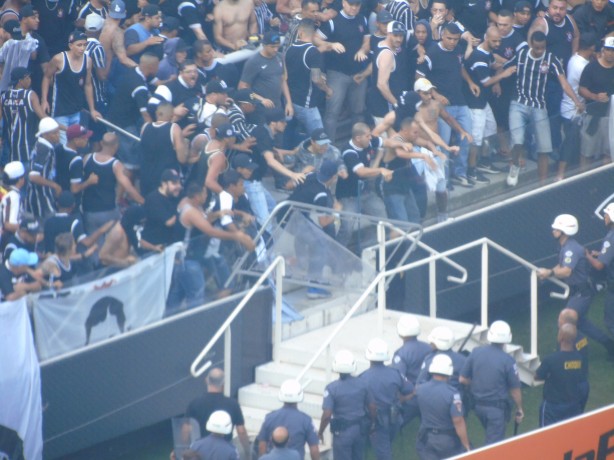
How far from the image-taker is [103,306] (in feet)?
45.1

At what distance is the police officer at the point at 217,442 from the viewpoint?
40.9ft

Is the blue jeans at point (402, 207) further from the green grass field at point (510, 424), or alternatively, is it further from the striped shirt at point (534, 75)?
the striped shirt at point (534, 75)

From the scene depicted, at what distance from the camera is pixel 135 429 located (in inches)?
558

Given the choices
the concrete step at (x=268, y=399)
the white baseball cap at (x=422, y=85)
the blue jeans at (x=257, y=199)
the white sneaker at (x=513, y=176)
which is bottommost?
the concrete step at (x=268, y=399)

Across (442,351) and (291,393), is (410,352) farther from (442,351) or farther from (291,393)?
(291,393)

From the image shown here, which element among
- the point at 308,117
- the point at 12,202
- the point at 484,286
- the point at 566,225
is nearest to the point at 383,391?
the point at 484,286

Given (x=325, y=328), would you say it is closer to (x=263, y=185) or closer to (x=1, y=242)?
(x=263, y=185)

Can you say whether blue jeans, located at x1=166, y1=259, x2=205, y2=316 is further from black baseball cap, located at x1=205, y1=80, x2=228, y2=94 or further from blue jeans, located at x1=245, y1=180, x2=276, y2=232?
black baseball cap, located at x1=205, y1=80, x2=228, y2=94

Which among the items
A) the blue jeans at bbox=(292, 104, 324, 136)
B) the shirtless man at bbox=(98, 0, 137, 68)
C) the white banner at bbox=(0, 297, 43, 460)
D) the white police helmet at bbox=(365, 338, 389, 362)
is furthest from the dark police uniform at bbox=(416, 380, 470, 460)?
the shirtless man at bbox=(98, 0, 137, 68)

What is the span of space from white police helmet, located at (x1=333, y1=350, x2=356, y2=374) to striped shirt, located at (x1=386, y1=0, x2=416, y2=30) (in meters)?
5.77

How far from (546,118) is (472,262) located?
177cm

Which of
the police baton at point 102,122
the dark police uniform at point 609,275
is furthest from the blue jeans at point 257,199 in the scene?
the dark police uniform at point 609,275

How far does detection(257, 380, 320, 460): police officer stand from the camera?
42.3 feet

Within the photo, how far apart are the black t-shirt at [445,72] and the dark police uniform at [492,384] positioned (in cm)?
413
